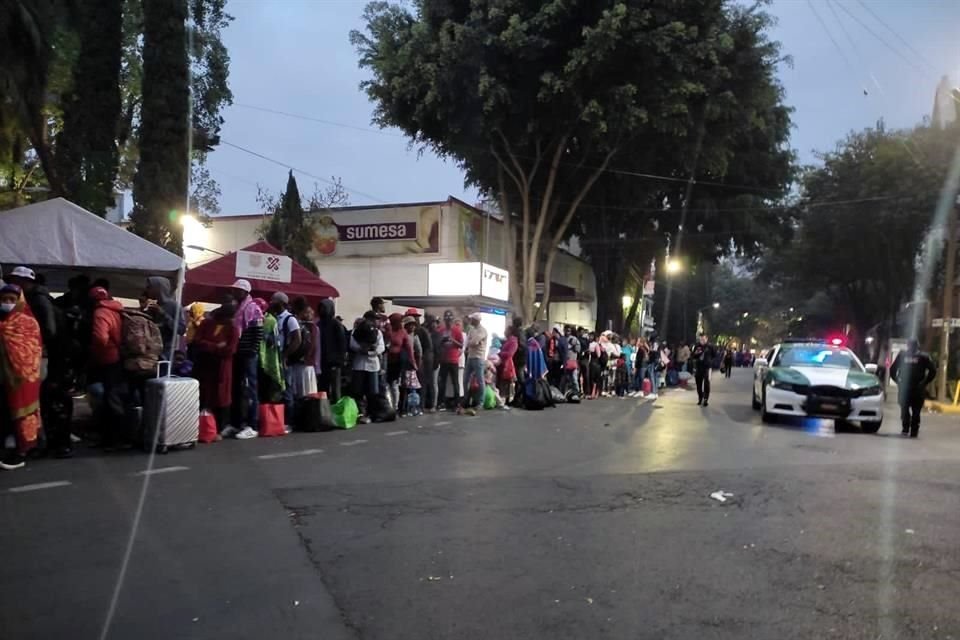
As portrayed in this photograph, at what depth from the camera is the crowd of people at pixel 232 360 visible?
7.47 m

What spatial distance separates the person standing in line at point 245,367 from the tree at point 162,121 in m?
7.58

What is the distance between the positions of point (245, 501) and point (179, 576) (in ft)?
6.05

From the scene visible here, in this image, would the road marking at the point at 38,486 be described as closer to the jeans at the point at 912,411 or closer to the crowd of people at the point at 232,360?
the crowd of people at the point at 232,360

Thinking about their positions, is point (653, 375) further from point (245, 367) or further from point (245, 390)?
point (245, 367)

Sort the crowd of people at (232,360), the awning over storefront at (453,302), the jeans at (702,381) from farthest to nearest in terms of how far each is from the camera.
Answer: the jeans at (702,381) → the awning over storefront at (453,302) → the crowd of people at (232,360)

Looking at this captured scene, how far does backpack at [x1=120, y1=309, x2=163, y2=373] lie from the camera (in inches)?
325

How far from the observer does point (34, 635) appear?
3.66 meters

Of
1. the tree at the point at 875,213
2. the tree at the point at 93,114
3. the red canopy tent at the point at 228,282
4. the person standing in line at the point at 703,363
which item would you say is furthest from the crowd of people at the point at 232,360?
the tree at the point at 875,213

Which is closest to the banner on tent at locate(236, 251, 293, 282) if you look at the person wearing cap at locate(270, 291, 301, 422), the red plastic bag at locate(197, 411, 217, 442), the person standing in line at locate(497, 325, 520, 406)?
the person wearing cap at locate(270, 291, 301, 422)

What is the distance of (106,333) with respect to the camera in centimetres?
802

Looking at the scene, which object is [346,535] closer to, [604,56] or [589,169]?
[604,56]

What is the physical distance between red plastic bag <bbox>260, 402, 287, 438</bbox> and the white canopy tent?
1929 mm

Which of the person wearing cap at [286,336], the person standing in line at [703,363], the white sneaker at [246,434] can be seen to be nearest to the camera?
the white sneaker at [246,434]

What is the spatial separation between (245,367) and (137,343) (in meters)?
1.57
